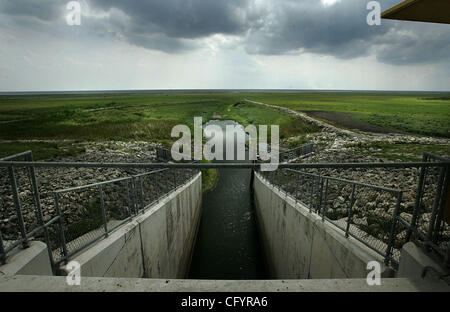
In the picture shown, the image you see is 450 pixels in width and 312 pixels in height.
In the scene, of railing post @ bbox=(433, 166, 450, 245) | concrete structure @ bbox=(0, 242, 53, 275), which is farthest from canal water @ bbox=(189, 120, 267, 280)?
railing post @ bbox=(433, 166, 450, 245)

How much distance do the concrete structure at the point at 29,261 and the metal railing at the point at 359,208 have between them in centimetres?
529

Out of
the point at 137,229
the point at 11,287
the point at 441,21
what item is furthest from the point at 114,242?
the point at 441,21

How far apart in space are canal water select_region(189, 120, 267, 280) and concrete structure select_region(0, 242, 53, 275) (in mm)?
8836

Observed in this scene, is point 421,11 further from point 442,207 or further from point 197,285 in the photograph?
point 197,285

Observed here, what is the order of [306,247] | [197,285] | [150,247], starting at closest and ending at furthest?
[197,285] → [306,247] → [150,247]

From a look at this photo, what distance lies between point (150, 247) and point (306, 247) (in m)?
4.64

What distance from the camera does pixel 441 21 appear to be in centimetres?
280

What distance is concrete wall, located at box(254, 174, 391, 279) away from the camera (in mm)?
4613

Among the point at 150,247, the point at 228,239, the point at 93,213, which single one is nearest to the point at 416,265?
the point at 150,247

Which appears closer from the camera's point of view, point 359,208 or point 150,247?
point 150,247

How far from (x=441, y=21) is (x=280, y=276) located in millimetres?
9094

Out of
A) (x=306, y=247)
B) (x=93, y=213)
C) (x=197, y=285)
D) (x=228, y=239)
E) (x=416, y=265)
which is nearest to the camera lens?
(x=197, y=285)

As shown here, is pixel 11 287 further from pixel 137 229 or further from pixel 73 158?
pixel 73 158

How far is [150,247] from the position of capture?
6.84m
